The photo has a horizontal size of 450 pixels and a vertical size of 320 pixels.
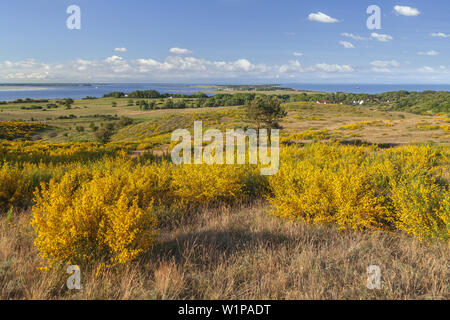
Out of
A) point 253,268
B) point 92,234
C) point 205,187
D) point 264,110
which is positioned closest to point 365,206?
point 253,268

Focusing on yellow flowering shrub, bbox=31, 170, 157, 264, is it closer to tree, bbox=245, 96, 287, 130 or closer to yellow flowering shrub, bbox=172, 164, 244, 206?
yellow flowering shrub, bbox=172, 164, 244, 206

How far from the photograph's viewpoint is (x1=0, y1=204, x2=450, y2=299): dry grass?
2.49m

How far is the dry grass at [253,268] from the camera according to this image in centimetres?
249

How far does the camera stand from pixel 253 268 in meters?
2.90

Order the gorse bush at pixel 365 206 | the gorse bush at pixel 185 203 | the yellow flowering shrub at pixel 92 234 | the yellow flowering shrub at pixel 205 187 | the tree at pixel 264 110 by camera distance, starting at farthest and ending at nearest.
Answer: the tree at pixel 264 110 < the yellow flowering shrub at pixel 205 187 < the gorse bush at pixel 365 206 < the gorse bush at pixel 185 203 < the yellow flowering shrub at pixel 92 234

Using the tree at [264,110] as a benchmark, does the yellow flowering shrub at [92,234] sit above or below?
below

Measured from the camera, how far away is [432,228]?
3715mm

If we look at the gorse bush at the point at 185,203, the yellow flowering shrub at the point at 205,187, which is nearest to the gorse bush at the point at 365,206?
the gorse bush at the point at 185,203

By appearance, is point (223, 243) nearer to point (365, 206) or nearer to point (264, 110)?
point (365, 206)

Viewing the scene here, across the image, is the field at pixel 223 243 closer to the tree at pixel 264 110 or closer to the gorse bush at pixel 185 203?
the gorse bush at pixel 185 203
